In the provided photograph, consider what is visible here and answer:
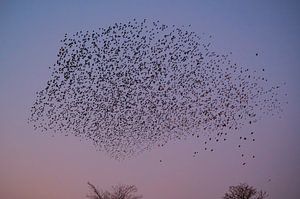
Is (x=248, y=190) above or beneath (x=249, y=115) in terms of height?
above

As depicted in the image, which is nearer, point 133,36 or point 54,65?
point 133,36

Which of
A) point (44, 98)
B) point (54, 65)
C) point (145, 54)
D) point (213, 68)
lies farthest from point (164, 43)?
point (44, 98)

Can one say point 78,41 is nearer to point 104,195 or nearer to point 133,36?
point 133,36

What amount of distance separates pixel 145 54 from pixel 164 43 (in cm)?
147

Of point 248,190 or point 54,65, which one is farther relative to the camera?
point 248,190

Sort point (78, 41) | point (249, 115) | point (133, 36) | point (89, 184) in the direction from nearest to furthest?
point (133, 36), point (78, 41), point (249, 115), point (89, 184)

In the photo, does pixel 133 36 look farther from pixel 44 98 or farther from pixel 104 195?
pixel 104 195

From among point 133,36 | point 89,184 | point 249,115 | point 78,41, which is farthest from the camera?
point 89,184

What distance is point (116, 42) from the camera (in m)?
23.8

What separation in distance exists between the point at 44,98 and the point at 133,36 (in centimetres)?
755

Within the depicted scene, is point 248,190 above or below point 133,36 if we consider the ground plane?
above

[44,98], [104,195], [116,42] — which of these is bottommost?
[44,98]

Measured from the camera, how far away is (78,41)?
961 inches

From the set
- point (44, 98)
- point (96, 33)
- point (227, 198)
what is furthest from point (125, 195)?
point (96, 33)
